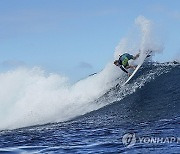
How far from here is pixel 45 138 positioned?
612 inches

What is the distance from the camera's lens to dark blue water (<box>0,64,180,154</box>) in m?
12.2

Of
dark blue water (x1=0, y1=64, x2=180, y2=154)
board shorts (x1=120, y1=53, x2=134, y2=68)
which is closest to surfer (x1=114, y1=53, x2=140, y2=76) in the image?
board shorts (x1=120, y1=53, x2=134, y2=68)

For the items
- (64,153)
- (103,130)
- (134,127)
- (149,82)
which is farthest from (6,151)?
(149,82)

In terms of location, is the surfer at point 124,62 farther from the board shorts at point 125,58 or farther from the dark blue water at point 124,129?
the dark blue water at point 124,129

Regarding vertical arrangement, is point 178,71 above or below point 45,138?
above

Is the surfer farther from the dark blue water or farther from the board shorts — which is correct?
the dark blue water

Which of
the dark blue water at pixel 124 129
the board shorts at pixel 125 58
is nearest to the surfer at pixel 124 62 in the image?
the board shorts at pixel 125 58

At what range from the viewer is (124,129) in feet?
50.9

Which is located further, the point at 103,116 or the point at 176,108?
the point at 103,116

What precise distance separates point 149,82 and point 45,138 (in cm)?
1089

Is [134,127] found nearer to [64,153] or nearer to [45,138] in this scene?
[45,138]

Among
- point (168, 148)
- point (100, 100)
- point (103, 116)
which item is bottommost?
point (168, 148)

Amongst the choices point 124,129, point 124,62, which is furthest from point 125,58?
point 124,129

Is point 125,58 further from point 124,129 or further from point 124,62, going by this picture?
point 124,129
